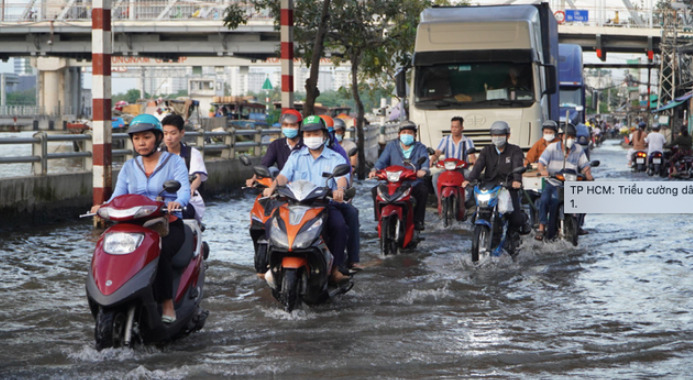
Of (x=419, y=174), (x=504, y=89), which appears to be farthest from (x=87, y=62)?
(x=419, y=174)

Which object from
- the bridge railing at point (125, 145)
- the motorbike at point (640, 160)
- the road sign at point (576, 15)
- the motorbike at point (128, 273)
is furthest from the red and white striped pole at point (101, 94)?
the road sign at point (576, 15)

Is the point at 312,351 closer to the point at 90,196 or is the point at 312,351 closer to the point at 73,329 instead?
the point at 73,329

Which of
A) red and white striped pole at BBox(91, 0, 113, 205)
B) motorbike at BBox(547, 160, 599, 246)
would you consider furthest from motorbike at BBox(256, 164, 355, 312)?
red and white striped pole at BBox(91, 0, 113, 205)

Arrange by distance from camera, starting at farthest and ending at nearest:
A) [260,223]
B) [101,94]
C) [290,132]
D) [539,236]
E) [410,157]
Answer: [101,94]
[539,236]
[410,157]
[290,132]
[260,223]

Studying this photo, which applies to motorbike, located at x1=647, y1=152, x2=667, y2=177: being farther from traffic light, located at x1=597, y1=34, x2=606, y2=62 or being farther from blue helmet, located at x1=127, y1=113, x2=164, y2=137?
traffic light, located at x1=597, y1=34, x2=606, y2=62

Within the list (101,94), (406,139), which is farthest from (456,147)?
(101,94)

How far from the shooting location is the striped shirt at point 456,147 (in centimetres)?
Answer: 1480

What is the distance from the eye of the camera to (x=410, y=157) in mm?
12484

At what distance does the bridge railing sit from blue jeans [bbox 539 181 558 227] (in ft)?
21.2

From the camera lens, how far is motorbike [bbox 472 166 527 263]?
10.6 metres

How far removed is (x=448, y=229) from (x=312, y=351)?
8410 millimetres

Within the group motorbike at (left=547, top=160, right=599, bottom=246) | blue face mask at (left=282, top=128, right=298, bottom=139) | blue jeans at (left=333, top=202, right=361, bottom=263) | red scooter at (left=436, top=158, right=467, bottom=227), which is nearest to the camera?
blue jeans at (left=333, top=202, right=361, bottom=263)

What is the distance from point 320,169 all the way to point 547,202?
189 inches

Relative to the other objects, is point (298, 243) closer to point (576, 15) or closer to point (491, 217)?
point (491, 217)
